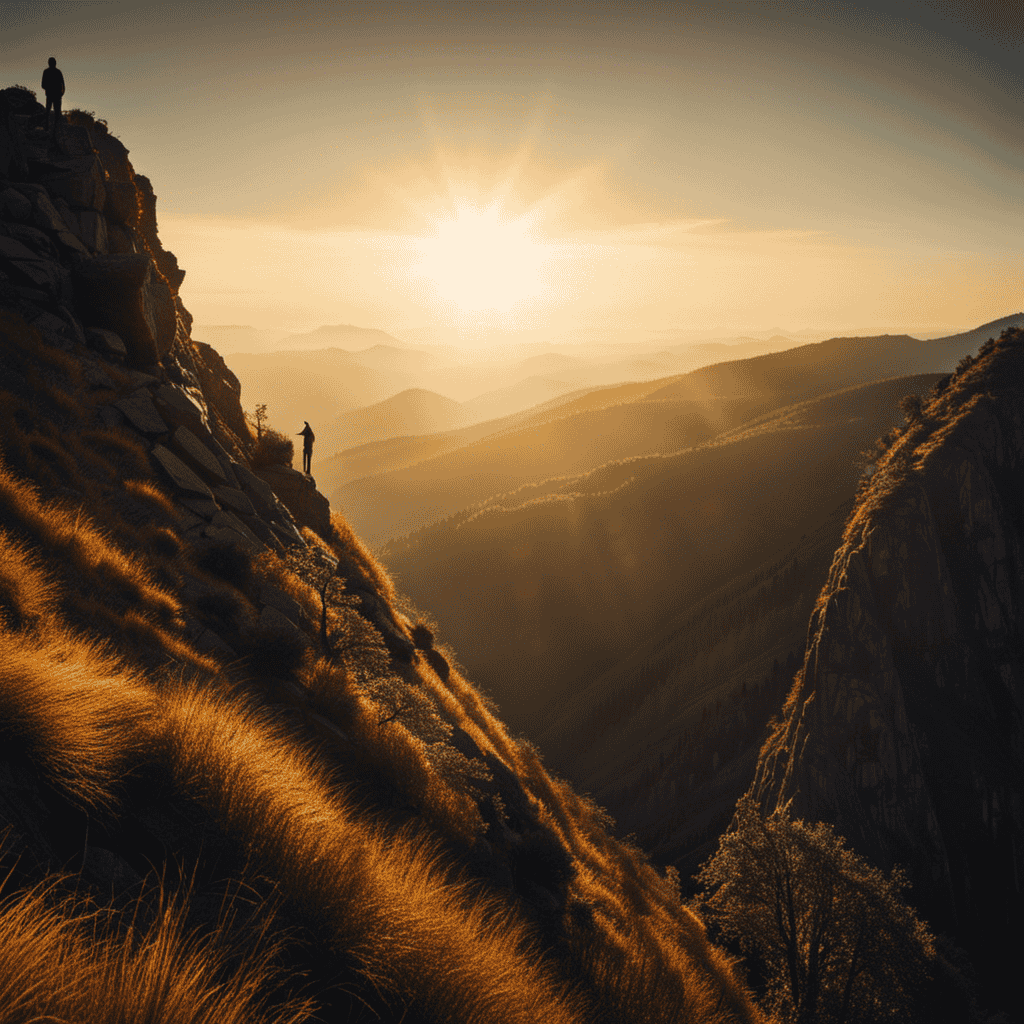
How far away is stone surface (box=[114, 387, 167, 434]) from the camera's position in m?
15.2

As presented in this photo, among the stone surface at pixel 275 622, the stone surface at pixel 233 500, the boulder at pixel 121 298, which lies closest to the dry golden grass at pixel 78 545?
the stone surface at pixel 275 622

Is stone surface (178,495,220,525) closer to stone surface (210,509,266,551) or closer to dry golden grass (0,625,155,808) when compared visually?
stone surface (210,509,266,551)

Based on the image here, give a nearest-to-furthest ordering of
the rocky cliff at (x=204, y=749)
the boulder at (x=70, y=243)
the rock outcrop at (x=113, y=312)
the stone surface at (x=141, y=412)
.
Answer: the rocky cliff at (x=204, y=749) < the rock outcrop at (x=113, y=312) < the stone surface at (x=141, y=412) < the boulder at (x=70, y=243)

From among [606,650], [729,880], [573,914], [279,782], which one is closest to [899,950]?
[729,880]

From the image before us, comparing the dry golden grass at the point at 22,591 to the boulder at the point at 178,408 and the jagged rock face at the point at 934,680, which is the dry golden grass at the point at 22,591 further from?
the jagged rock face at the point at 934,680

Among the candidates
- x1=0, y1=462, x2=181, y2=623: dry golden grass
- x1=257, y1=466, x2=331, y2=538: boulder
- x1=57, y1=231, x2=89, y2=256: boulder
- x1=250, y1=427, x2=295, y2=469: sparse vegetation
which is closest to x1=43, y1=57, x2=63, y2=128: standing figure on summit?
x1=57, y1=231, x2=89, y2=256: boulder

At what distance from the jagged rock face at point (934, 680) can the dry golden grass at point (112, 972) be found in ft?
172

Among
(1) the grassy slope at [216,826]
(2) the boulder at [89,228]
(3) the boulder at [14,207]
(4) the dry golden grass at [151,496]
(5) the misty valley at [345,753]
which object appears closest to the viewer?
(1) the grassy slope at [216,826]

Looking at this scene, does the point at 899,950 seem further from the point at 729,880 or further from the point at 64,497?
the point at 64,497

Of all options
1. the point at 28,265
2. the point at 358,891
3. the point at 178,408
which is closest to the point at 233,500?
the point at 178,408

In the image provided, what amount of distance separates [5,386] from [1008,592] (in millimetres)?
67742

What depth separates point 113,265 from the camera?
17.2 meters

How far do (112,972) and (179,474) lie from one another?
14.1 meters

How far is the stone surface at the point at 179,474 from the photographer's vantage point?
47.8 ft
